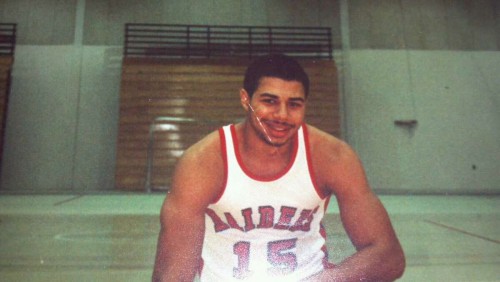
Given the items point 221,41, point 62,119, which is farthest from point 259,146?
point 62,119

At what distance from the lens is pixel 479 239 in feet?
8.23

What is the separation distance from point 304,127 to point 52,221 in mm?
2942

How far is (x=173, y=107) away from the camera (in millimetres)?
7023

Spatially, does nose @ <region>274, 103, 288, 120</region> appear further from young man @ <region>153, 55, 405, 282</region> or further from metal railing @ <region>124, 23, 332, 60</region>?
metal railing @ <region>124, 23, 332, 60</region>

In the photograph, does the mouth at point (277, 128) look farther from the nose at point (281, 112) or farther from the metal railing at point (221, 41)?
the metal railing at point (221, 41)

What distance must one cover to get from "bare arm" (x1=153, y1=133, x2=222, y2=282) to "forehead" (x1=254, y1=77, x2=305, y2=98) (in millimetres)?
278

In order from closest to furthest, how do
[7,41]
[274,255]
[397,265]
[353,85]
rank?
[397,265]
[274,255]
[7,41]
[353,85]

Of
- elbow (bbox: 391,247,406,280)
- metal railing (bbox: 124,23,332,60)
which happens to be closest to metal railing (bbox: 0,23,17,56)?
metal railing (bbox: 124,23,332,60)

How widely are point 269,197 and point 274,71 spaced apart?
0.41 metres

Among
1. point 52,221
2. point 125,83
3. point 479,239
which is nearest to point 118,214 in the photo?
point 52,221

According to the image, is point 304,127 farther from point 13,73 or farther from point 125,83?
point 13,73

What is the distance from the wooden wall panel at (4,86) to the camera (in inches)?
270

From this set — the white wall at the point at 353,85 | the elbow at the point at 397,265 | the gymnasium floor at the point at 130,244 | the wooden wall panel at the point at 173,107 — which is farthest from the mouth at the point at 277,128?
the white wall at the point at 353,85

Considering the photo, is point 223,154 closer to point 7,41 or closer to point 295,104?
point 295,104
